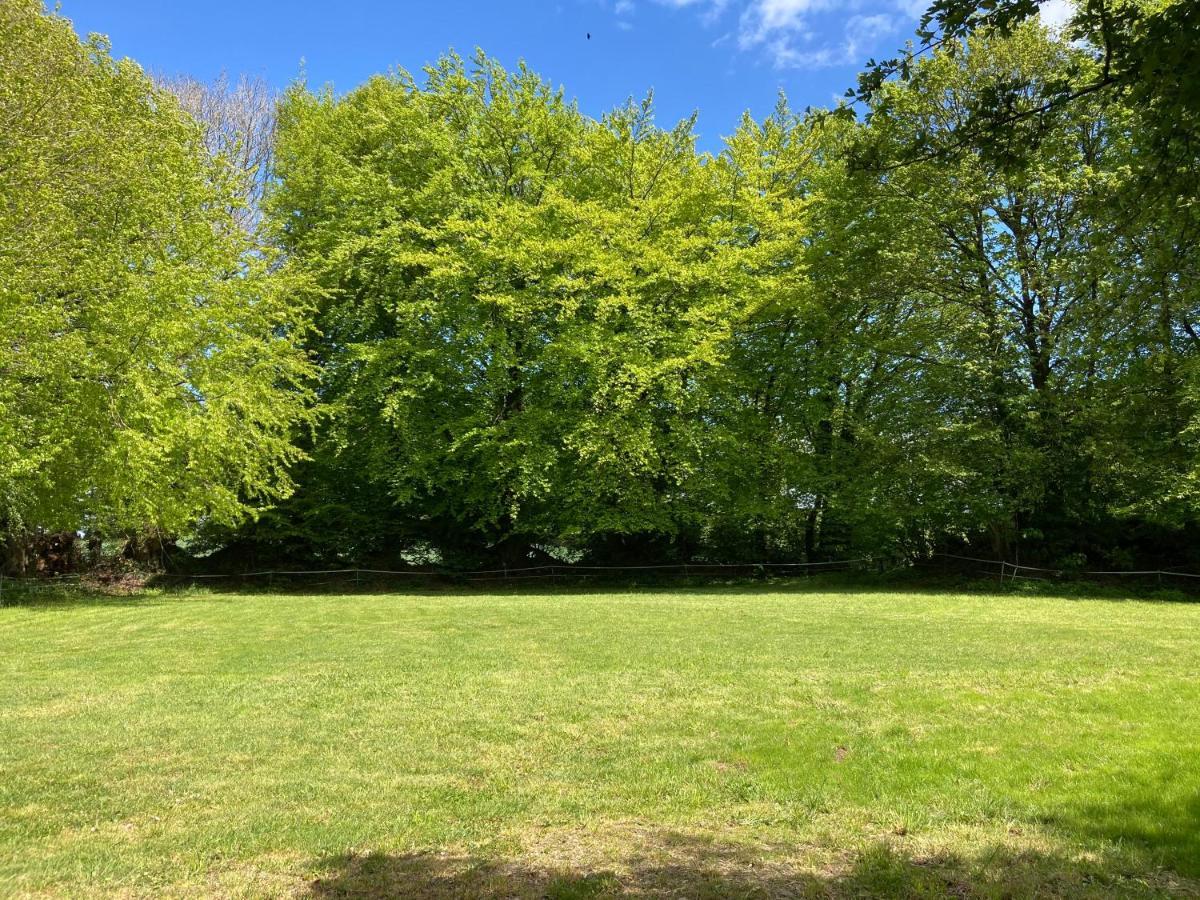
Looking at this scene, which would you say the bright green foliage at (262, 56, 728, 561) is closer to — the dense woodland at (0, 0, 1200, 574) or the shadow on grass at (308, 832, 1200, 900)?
the dense woodland at (0, 0, 1200, 574)

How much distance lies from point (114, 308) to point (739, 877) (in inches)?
697

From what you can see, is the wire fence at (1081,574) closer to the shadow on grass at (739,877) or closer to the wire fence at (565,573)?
the wire fence at (565,573)

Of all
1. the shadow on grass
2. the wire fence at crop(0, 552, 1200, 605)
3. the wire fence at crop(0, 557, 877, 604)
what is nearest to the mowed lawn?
the shadow on grass

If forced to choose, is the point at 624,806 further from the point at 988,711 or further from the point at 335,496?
the point at 335,496

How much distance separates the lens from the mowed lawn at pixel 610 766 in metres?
4.25

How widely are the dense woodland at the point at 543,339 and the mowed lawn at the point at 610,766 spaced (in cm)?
879

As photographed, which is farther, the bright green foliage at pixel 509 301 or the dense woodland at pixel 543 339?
the bright green foliage at pixel 509 301

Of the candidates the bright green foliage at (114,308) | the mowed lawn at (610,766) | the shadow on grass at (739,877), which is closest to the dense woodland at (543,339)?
the bright green foliage at (114,308)

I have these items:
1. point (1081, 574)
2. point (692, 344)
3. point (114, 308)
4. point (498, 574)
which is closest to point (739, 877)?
point (114, 308)

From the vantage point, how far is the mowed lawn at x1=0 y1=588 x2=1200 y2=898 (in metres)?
4.25

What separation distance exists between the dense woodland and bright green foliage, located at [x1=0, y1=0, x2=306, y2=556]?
0.09 metres

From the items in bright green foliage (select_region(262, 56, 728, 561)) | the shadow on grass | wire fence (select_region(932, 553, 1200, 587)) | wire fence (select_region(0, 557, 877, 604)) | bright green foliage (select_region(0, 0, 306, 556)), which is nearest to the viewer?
the shadow on grass

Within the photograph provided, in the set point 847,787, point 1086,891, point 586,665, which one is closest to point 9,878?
point 847,787

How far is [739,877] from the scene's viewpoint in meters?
4.15
